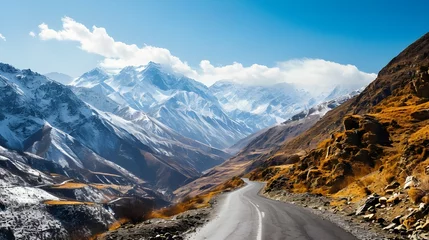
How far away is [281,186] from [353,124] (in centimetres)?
1584

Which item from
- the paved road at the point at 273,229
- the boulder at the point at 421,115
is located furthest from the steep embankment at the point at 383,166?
the paved road at the point at 273,229

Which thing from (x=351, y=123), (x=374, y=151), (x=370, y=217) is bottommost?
(x=370, y=217)

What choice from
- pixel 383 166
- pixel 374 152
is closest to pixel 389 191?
pixel 383 166

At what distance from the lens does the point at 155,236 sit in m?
18.8

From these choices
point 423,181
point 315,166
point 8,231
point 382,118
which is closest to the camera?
point 423,181

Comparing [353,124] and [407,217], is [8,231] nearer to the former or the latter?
[353,124]

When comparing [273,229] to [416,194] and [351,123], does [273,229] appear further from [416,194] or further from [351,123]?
[351,123]

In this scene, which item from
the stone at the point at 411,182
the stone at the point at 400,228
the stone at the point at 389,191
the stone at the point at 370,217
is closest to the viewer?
the stone at the point at 400,228

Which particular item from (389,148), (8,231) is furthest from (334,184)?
(8,231)

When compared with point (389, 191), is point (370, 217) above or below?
below

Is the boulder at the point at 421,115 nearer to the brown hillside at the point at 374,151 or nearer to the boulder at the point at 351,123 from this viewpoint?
the brown hillside at the point at 374,151

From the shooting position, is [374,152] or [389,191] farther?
[374,152]

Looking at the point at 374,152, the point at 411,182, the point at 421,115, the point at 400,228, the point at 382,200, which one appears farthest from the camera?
the point at 421,115

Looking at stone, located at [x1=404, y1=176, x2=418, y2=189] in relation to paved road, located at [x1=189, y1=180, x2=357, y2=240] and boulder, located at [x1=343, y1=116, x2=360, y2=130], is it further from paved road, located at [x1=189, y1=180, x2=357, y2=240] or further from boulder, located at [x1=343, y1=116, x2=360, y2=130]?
boulder, located at [x1=343, y1=116, x2=360, y2=130]
